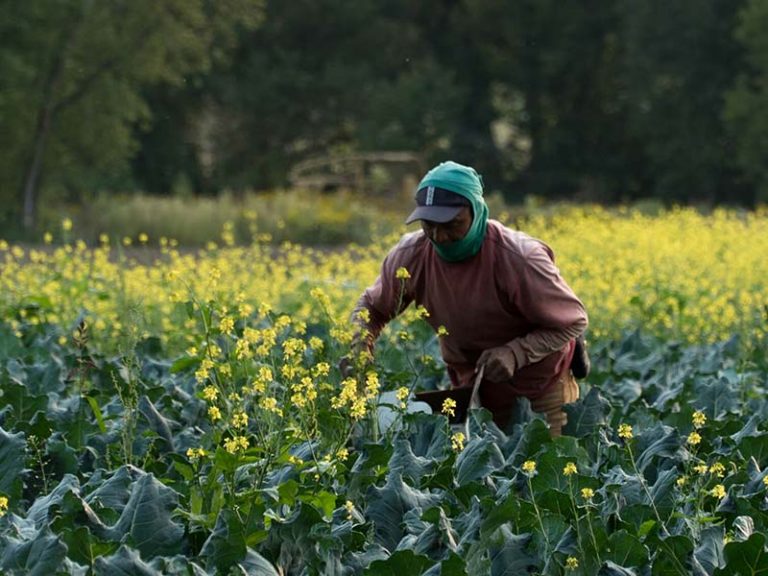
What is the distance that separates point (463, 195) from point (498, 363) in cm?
63

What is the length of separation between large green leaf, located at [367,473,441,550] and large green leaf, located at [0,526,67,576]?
3.44 ft

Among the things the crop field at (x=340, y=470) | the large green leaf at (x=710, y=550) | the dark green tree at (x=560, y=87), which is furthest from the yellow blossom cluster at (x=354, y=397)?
the dark green tree at (x=560, y=87)

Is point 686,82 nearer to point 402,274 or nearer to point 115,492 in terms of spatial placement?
point 402,274

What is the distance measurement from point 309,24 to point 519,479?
108 feet

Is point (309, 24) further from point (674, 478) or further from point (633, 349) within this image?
point (674, 478)

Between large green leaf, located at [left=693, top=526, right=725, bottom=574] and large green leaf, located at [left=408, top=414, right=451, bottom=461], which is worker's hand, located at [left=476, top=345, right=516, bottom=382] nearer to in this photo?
large green leaf, located at [left=408, top=414, right=451, bottom=461]

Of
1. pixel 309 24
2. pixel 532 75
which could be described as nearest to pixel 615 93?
pixel 532 75

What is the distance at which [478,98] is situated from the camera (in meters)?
37.0

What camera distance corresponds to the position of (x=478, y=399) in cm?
590

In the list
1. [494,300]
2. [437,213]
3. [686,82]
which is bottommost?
[686,82]

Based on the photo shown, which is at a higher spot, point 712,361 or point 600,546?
point 600,546

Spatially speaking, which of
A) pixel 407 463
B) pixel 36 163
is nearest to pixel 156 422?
pixel 407 463

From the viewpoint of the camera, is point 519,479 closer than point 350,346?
Yes

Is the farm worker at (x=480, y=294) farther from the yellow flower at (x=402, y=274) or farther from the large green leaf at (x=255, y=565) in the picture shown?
the large green leaf at (x=255, y=565)
